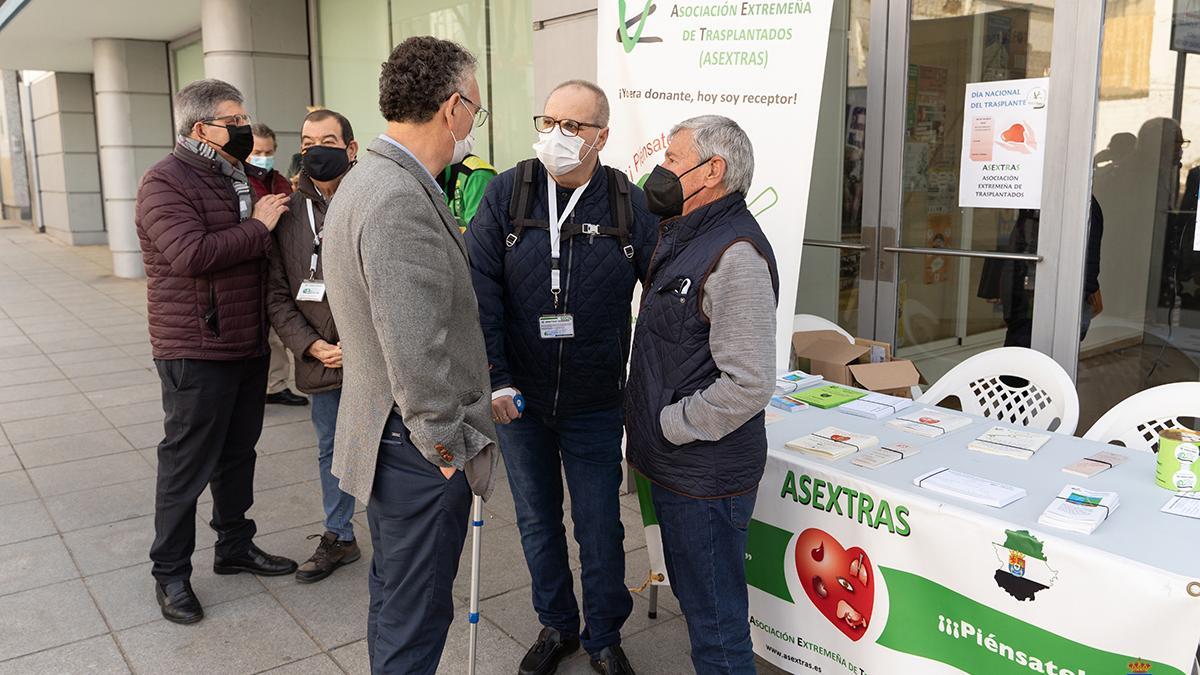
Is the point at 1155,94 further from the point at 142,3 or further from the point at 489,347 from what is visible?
the point at 142,3

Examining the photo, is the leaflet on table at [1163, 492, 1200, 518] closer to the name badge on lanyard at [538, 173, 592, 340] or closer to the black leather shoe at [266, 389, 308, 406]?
the name badge on lanyard at [538, 173, 592, 340]

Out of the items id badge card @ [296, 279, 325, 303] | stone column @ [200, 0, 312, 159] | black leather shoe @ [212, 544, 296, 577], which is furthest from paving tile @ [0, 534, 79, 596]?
stone column @ [200, 0, 312, 159]

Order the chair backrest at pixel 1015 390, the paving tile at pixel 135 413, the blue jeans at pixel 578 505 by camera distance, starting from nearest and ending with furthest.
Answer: the blue jeans at pixel 578 505, the chair backrest at pixel 1015 390, the paving tile at pixel 135 413

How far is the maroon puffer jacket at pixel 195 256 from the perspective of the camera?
11.2 ft

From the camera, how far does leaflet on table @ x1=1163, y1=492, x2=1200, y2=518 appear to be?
2256 millimetres

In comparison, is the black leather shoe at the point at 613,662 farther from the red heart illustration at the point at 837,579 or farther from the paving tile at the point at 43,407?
the paving tile at the point at 43,407

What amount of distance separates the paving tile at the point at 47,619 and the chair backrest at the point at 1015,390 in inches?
136

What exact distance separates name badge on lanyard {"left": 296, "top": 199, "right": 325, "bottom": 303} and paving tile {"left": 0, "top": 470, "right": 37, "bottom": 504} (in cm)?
261

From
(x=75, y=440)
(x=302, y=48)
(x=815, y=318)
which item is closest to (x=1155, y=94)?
(x=815, y=318)

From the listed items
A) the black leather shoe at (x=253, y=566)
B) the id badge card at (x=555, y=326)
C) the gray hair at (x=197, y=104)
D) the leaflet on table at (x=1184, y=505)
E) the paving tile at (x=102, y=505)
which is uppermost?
the gray hair at (x=197, y=104)

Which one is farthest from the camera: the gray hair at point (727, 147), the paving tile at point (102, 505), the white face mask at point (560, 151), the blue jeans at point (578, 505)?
the paving tile at point (102, 505)

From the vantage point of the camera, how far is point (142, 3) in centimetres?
1109

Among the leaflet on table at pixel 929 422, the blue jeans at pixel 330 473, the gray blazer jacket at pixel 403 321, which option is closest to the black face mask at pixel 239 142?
the blue jeans at pixel 330 473

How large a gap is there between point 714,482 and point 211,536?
3081 mm
